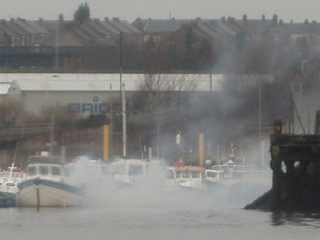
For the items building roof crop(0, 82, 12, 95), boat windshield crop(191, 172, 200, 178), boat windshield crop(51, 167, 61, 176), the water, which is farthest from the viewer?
building roof crop(0, 82, 12, 95)

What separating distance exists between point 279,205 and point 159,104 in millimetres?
38976

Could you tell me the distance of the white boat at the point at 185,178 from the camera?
2239 inches

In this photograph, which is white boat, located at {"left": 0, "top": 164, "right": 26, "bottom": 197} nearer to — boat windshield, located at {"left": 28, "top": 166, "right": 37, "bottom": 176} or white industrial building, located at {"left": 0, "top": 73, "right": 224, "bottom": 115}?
boat windshield, located at {"left": 28, "top": 166, "right": 37, "bottom": 176}

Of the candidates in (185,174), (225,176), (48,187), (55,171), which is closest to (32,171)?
(55,171)

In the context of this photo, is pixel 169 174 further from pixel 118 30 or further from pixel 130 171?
pixel 118 30

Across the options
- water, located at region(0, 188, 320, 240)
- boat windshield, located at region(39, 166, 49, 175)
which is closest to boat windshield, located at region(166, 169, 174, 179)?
water, located at region(0, 188, 320, 240)

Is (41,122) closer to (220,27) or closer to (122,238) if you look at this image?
(122,238)

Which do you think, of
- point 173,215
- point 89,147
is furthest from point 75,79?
point 173,215

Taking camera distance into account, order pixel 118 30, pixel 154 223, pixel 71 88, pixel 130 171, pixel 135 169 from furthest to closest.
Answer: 1. pixel 118 30
2. pixel 71 88
3. pixel 135 169
4. pixel 130 171
5. pixel 154 223

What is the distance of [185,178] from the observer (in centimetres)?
5772

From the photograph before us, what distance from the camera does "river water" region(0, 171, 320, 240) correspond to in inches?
1441

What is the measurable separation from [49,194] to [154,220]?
8.72 m

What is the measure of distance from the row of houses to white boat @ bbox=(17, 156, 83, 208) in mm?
58277

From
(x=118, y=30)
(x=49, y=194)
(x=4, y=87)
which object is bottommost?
(x=49, y=194)
